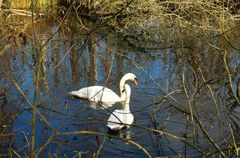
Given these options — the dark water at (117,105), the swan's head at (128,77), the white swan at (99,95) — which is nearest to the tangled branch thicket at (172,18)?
the dark water at (117,105)

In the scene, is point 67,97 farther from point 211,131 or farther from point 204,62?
point 204,62

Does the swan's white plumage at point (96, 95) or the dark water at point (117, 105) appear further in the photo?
the swan's white plumage at point (96, 95)

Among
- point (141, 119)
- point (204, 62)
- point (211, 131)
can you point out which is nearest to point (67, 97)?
point (141, 119)

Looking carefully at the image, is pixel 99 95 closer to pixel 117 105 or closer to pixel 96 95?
pixel 96 95

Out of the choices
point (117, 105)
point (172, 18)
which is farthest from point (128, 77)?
point (172, 18)

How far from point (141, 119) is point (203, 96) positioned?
1.52 m

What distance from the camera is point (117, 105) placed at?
28.8 feet

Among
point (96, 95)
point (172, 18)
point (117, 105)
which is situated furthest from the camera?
point (172, 18)

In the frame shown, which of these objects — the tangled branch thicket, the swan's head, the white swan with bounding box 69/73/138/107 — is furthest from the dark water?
the tangled branch thicket

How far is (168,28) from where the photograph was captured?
14.5 m

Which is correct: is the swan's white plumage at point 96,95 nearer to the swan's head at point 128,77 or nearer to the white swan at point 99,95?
the white swan at point 99,95

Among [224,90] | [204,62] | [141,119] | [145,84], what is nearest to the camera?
[141,119]

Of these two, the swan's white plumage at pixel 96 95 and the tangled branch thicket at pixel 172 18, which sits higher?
the tangled branch thicket at pixel 172 18

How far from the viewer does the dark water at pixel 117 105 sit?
231 inches
